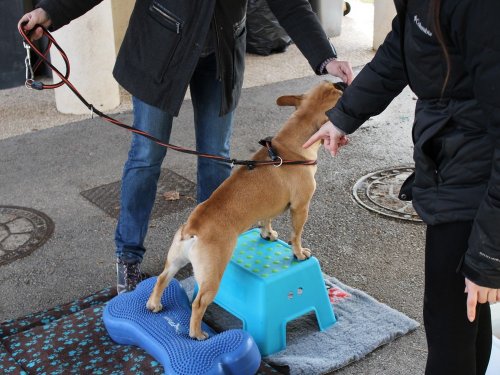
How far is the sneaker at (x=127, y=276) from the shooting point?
370cm

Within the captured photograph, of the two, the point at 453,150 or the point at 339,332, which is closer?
the point at 453,150

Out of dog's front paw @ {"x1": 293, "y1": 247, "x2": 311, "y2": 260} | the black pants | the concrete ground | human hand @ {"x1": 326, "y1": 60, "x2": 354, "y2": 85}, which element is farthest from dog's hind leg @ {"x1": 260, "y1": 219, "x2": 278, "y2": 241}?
the black pants

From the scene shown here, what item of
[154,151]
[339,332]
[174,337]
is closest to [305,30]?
[154,151]

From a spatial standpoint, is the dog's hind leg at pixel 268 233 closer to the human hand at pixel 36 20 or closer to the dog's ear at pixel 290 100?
the dog's ear at pixel 290 100

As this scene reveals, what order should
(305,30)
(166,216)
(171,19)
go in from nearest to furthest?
(171,19)
(305,30)
(166,216)

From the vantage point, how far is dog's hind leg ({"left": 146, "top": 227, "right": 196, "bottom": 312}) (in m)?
3.08

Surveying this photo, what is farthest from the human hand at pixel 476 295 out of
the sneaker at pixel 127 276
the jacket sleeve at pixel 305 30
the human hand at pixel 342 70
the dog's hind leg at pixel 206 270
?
the sneaker at pixel 127 276

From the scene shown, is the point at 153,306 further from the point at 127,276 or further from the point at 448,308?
the point at 448,308

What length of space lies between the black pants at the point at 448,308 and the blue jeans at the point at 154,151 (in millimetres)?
1687

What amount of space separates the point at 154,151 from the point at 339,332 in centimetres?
127

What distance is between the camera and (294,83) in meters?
8.00

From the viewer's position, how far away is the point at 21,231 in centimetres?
462

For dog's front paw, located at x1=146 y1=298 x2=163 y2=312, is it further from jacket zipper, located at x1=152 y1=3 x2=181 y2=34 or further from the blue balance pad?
jacket zipper, located at x1=152 y1=3 x2=181 y2=34

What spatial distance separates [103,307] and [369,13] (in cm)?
932
